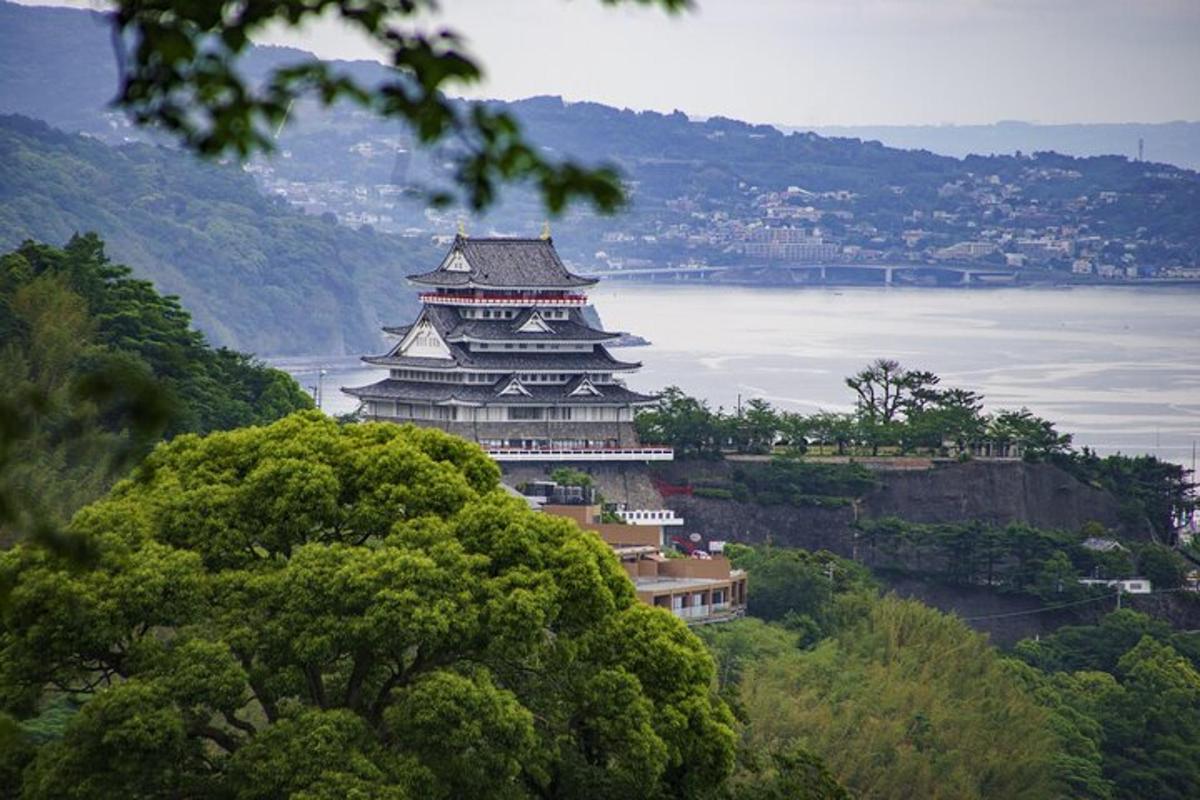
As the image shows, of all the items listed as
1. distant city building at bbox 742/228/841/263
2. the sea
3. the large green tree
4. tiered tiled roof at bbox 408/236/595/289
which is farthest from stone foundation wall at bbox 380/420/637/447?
distant city building at bbox 742/228/841/263

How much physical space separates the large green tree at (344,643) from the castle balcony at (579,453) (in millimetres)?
29224

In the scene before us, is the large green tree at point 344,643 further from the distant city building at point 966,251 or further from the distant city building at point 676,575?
the distant city building at point 966,251

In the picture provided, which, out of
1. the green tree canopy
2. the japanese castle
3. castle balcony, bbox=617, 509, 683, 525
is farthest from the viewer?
the japanese castle

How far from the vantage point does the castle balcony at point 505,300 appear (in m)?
51.5

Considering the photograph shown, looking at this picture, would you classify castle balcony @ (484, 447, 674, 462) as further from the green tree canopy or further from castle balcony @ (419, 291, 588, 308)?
the green tree canopy

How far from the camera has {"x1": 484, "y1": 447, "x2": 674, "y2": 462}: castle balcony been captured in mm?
49938

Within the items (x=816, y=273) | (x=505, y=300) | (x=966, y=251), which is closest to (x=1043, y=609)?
(x=505, y=300)

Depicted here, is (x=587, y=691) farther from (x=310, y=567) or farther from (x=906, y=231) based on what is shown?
(x=906, y=231)

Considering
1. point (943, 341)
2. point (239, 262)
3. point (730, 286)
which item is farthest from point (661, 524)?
point (730, 286)

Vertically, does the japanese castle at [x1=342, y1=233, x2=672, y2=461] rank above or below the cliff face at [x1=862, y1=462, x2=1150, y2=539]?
above

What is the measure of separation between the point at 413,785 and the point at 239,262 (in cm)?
11852

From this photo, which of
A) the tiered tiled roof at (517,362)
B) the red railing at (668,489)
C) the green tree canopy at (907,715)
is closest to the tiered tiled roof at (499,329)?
the tiered tiled roof at (517,362)

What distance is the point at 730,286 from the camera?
7264 inches

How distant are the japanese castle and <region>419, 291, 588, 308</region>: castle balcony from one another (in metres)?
0.02
